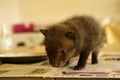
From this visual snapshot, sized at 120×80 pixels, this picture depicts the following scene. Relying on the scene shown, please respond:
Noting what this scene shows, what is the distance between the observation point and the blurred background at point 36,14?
3016 mm

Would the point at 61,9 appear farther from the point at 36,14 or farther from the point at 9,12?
the point at 9,12

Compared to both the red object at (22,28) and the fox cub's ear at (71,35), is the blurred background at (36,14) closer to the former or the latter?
the red object at (22,28)

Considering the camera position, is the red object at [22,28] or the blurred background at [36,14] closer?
the blurred background at [36,14]

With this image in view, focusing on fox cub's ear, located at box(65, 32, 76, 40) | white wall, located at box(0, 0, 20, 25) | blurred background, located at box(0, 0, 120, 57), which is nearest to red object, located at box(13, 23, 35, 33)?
blurred background, located at box(0, 0, 120, 57)

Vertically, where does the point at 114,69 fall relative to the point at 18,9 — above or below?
below

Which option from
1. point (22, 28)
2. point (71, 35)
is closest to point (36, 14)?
point (22, 28)

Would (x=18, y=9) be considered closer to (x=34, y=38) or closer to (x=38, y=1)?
(x=38, y=1)

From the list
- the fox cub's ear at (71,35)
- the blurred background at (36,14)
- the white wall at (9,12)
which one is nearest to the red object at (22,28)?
the blurred background at (36,14)

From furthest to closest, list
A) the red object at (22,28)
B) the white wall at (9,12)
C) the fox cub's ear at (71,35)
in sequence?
the red object at (22,28) → the white wall at (9,12) → the fox cub's ear at (71,35)

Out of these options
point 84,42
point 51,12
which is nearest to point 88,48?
point 84,42

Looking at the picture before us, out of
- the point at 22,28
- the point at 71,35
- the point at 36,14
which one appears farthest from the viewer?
the point at 36,14

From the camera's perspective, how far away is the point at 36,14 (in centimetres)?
331

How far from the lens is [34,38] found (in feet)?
10.0

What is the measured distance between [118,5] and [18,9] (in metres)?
1.23
